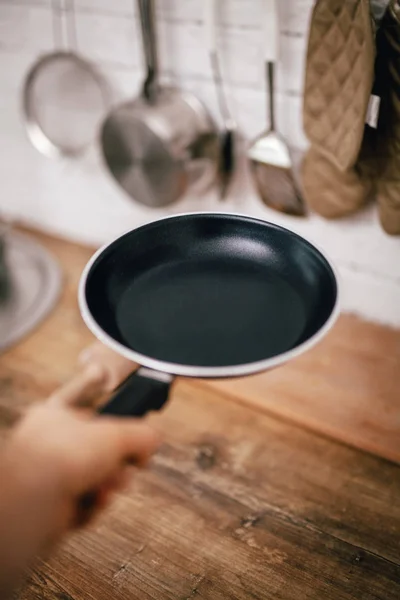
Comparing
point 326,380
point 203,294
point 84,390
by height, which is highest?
point 203,294

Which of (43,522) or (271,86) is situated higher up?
(271,86)

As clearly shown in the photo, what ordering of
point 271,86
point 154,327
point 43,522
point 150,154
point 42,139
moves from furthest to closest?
point 42,139, point 150,154, point 271,86, point 154,327, point 43,522

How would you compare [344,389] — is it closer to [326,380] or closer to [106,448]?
[326,380]

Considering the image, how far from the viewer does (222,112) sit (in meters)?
0.89

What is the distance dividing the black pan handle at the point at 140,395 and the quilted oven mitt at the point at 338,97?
0.38 m

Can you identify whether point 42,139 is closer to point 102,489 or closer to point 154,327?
point 154,327

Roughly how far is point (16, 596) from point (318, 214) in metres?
0.60

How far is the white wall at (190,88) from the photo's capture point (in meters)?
0.82

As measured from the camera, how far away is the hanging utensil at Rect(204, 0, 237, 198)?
0.80 m

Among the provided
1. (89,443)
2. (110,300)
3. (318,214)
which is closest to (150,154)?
(318,214)

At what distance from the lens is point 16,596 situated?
1.92ft

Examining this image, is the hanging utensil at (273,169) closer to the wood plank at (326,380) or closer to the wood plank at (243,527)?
the wood plank at (326,380)

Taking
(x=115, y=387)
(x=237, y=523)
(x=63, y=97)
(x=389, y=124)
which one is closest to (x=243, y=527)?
(x=237, y=523)

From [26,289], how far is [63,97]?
354 millimetres
